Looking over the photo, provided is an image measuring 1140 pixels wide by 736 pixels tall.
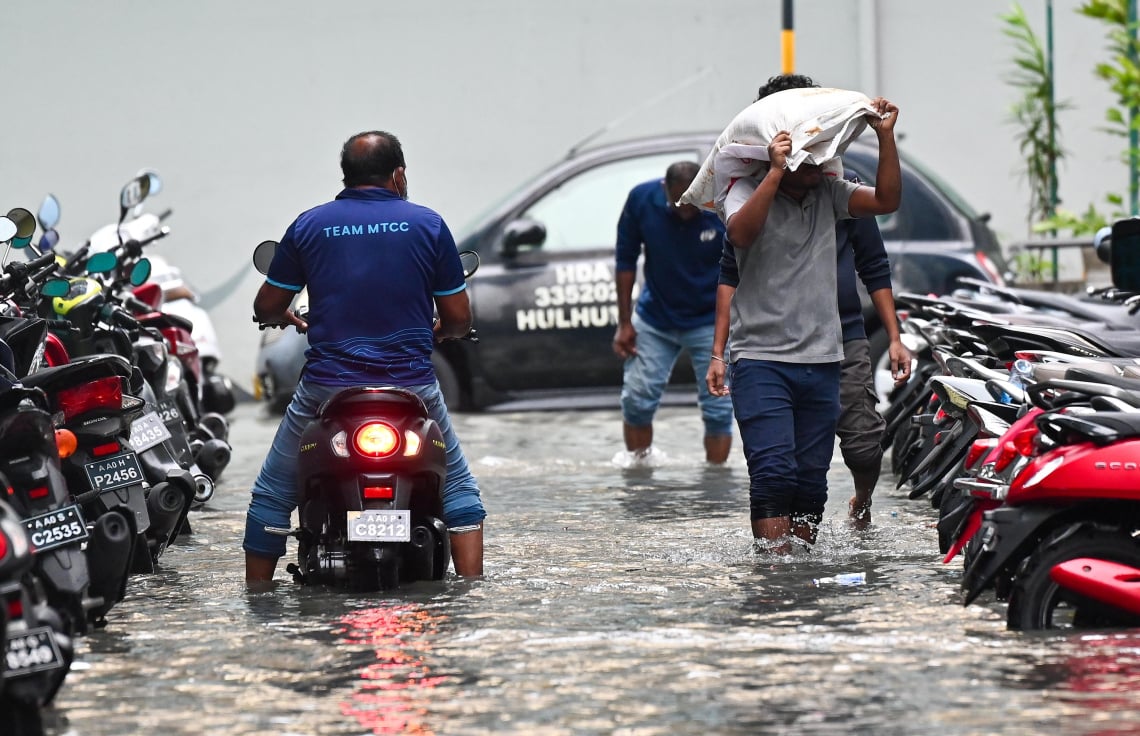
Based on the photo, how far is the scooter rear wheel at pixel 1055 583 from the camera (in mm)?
5715

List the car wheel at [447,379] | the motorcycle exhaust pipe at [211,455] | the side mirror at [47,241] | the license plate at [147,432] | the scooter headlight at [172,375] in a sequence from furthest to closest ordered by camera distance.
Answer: the car wheel at [447,379]
the motorcycle exhaust pipe at [211,455]
the scooter headlight at [172,375]
the side mirror at [47,241]
the license plate at [147,432]

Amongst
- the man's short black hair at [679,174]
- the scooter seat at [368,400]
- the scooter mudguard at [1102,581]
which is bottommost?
the scooter mudguard at [1102,581]

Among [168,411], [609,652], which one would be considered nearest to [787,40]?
[168,411]

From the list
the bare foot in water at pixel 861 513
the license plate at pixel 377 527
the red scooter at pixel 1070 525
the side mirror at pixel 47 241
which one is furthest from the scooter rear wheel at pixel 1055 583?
the side mirror at pixel 47 241

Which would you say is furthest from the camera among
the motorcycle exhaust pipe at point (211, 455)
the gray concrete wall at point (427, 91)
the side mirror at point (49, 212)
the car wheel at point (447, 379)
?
the gray concrete wall at point (427, 91)

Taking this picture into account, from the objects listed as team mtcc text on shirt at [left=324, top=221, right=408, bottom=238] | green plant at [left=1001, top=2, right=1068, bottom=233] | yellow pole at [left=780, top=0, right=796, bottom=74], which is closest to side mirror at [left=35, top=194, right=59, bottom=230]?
team mtcc text on shirt at [left=324, top=221, right=408, bottom=238]

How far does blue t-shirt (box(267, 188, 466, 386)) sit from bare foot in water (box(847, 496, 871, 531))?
7.73ft

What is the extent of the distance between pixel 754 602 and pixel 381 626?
1208 millimetres

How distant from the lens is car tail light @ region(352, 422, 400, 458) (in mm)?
6625

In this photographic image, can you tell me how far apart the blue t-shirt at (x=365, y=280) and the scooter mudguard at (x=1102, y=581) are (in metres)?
2.31

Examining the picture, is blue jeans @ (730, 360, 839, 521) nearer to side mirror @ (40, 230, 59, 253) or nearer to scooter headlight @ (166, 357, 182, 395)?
scooter headlight @ (166, 357, 182, 395)

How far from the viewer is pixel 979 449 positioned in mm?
7051

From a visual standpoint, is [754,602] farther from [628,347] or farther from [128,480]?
[628,347]

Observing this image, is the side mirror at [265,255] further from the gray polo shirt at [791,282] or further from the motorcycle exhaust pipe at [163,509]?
the gray polo shirt at [791,282]
